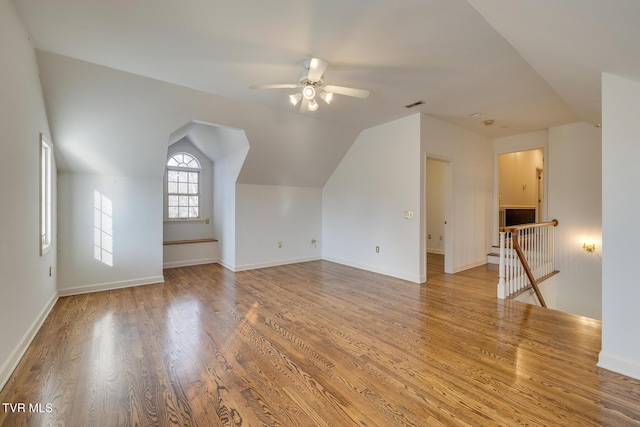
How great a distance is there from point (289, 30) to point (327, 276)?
3.82 m

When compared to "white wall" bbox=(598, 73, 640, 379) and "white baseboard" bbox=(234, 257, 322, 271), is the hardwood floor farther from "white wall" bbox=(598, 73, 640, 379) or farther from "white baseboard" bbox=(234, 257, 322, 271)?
"white baseboard" bbox=(234, 257, 322, 271)

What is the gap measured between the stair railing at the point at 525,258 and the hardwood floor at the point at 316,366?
44cm

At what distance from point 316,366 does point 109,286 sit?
3.83 metres

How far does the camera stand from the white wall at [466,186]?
4.86m

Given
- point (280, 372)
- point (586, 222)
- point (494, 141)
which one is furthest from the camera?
point (494, 141)

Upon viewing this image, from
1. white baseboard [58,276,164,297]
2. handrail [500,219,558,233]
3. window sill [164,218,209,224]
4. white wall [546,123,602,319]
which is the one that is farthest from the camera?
window sill [164,218,209,224]

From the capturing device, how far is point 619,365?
210 centimetres

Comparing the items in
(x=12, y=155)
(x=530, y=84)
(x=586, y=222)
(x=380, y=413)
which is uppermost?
(x=530, y=84)

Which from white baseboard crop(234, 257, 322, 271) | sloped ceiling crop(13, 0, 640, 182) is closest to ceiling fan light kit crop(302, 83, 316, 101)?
sloped ceiling crop(13, 0, 640, 182)

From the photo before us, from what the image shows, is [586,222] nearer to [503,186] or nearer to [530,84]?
[503,186]

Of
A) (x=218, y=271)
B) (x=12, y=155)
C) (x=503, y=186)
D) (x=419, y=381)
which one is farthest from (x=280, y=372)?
(x=503, y=186)

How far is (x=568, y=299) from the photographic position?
16.2ft

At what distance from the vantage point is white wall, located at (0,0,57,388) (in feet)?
6.63

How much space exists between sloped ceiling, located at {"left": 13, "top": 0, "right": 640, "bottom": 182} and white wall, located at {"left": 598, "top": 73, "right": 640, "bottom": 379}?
210 mm
